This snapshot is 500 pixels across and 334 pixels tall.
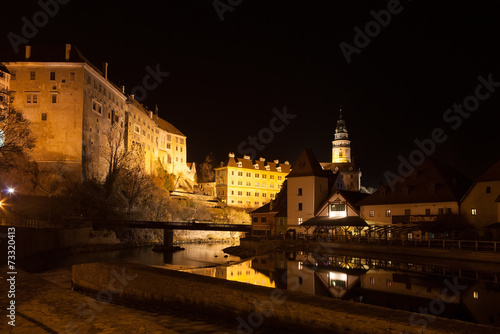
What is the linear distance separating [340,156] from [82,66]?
112m

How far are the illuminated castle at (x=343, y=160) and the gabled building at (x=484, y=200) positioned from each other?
104m

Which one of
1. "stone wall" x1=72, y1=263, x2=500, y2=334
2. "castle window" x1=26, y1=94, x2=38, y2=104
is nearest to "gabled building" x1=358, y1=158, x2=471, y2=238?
"stone wall" x1=72, y1=263, x2=500, y2=334

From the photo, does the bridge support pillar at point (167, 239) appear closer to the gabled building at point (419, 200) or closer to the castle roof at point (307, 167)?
the castle roof at point (307, 167)

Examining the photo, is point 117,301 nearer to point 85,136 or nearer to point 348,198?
point 348,198

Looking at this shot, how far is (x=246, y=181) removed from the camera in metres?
119

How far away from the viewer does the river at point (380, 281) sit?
54.3 feet

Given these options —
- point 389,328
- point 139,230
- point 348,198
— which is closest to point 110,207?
point 139,230

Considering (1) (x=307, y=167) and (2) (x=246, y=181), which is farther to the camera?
(2) (x=246, y=181)

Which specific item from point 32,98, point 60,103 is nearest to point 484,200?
point 60,103

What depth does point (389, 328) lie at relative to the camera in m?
10.6

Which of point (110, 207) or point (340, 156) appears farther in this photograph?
point (340, 156)

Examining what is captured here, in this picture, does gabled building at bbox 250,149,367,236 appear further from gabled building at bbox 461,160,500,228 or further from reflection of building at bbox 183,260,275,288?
reflection of building at bbox 183,260,275,288

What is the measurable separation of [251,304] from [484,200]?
3401 centimetres

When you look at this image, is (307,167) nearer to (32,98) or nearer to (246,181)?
(32,98)
